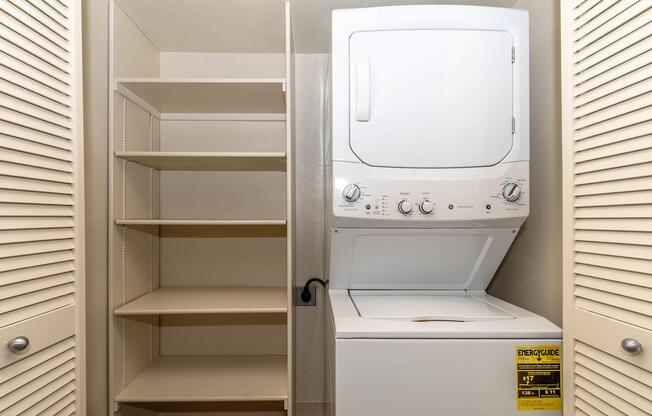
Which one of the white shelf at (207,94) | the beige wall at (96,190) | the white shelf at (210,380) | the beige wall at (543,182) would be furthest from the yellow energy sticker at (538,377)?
the beige wall at (96,190)

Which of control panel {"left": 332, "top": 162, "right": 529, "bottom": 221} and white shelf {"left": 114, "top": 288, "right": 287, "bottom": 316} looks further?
white shelf {"left": 114, "top": 288, "right": 287, "bottom": 316}

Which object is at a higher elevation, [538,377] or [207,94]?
[207,94]

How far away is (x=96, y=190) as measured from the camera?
1.91 meters

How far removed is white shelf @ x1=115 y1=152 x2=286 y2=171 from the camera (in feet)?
6.39

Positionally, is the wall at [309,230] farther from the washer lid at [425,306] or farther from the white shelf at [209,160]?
the washer lid at [425,306]

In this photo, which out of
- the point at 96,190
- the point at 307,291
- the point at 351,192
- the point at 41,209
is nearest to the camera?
the point at 41,209

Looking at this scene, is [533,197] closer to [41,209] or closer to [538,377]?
[538,377]

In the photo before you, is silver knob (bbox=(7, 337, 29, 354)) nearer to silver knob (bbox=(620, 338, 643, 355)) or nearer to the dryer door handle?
the dryer door handle

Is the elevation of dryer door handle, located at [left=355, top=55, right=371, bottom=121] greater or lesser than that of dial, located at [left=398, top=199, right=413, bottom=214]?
greater

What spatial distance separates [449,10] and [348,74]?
0.44 meters

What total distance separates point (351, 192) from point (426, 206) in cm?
27

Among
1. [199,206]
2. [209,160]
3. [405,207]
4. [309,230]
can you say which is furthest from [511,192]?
[199,206]

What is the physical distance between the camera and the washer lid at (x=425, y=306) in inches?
60.8

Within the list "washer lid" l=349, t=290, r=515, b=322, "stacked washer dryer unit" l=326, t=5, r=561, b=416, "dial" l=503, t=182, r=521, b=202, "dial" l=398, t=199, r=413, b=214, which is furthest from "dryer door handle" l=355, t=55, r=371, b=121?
"washer lid" l=349, t=290, r=515, b=322
